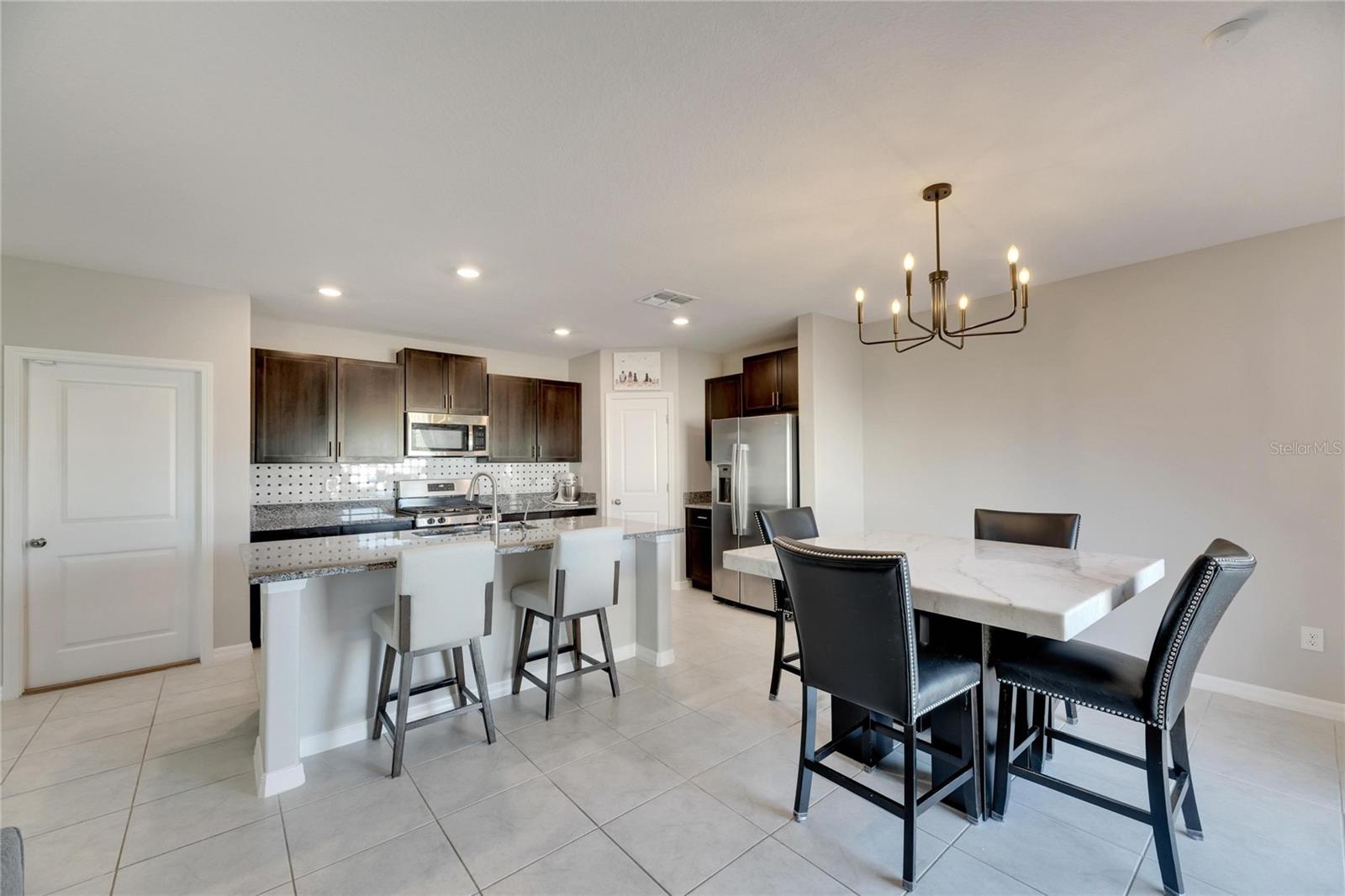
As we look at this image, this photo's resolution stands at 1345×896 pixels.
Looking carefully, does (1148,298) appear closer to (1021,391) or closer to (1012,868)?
(1021,391)

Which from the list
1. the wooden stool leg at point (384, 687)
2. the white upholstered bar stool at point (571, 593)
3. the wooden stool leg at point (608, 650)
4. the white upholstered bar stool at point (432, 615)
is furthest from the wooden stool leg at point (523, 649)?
the wooden stool leg at point (384, 687)

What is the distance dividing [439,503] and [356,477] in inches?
27.9

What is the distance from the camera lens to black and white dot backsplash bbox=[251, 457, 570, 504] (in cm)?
445

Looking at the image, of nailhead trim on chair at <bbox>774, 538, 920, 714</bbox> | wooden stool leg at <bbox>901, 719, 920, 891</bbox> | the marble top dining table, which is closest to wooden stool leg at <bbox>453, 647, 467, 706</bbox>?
the marble top dining table

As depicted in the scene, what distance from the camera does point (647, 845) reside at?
1.88m

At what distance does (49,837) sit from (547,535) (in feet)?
6.60

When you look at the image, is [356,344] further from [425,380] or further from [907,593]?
[907,593]

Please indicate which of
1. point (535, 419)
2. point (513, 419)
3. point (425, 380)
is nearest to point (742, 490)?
point (535, 419)

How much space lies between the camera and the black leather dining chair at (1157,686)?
157cm

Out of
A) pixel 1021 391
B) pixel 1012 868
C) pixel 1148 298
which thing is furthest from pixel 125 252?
pixel 1148 298

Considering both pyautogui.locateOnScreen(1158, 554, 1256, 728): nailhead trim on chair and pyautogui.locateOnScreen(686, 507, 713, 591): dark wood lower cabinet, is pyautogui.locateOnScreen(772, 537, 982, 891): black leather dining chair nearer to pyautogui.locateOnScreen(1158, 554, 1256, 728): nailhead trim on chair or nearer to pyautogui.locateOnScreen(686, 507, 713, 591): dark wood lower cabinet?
pyautogui.locateOnScreen(1158, 554, 1256, 728): nailhead trim on chair

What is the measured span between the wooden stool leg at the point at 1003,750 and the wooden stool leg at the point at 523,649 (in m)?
2.15

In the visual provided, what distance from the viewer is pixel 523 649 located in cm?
301

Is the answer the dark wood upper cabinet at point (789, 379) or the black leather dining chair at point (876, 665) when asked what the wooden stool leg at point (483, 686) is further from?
the dark wood upper cabinet at point (789, 379)
